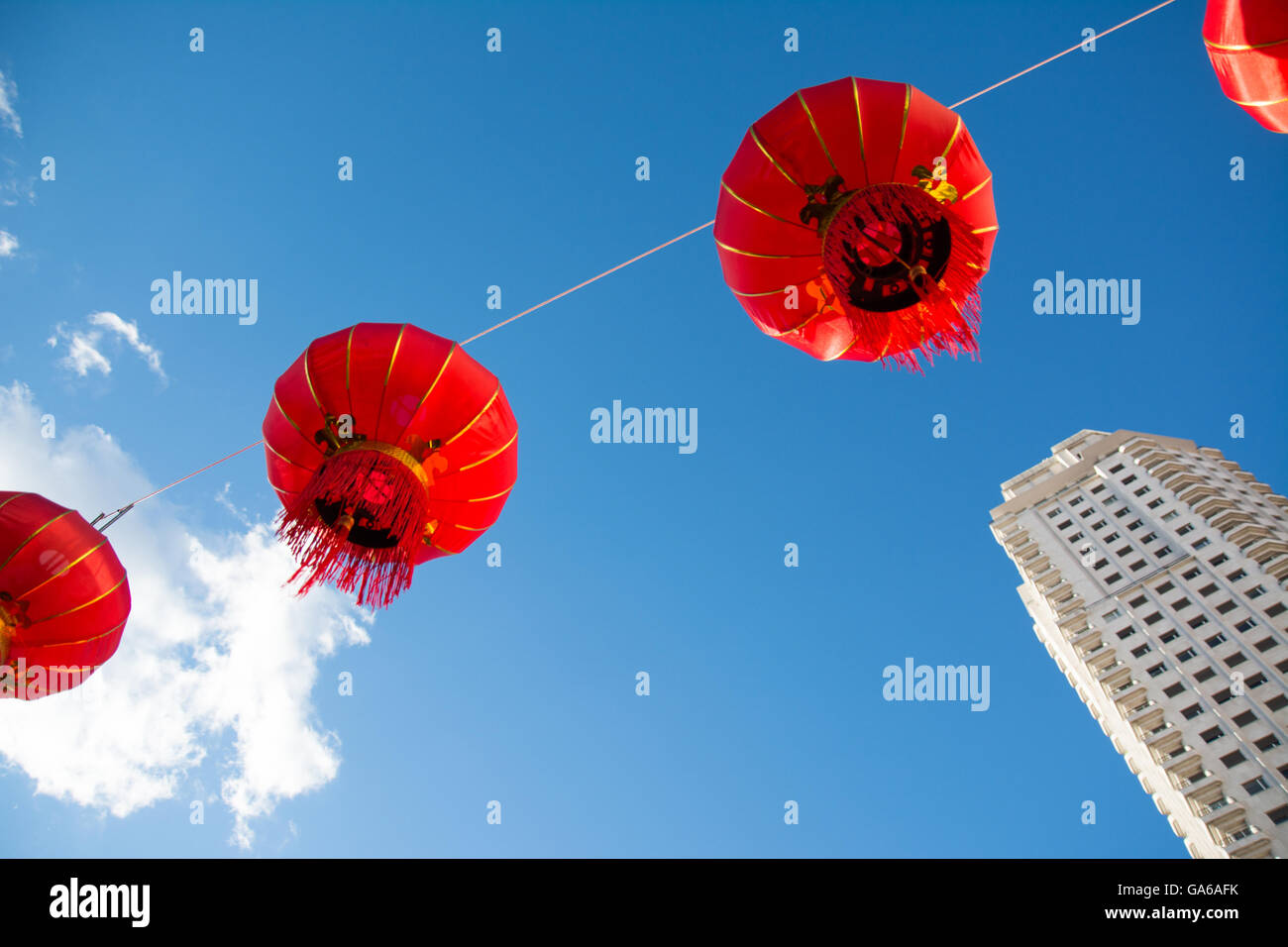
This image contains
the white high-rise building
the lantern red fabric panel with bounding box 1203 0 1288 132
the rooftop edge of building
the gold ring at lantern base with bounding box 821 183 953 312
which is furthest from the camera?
the rooftop edge of building

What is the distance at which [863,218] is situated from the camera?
4.45 m

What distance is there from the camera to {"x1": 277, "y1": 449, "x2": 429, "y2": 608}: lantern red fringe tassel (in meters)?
4.70

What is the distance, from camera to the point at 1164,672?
966 inches

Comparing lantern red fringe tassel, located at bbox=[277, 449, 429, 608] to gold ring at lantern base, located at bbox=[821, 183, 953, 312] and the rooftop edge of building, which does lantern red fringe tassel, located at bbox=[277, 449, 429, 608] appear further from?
the rooftop edge of building

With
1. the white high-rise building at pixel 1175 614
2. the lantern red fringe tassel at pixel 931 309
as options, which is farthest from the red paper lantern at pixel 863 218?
the white high-rise building at pixel 1175 614

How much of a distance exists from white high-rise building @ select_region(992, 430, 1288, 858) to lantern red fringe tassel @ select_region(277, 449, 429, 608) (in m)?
23.3

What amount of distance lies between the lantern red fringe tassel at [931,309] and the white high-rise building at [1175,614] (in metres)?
21.7

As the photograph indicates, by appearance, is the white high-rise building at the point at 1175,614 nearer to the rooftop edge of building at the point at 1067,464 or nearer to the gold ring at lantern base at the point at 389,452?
the rooftop edge of building at the point at 1067,464

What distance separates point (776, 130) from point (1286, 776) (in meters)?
24.2

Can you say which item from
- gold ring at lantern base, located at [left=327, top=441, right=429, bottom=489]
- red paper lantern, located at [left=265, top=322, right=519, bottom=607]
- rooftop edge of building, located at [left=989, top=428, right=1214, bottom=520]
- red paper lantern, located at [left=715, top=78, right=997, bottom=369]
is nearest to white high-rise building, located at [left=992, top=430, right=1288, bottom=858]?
rooftop edge of building, located at [left=989, top=428, right=1214, bottom=520]

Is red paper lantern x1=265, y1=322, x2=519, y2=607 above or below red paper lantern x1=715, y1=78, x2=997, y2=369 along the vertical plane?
below
